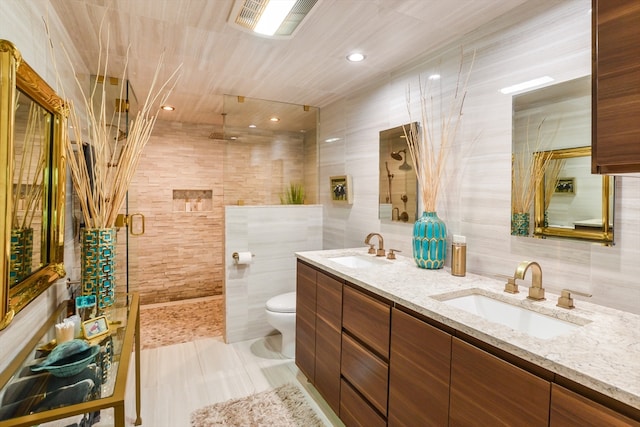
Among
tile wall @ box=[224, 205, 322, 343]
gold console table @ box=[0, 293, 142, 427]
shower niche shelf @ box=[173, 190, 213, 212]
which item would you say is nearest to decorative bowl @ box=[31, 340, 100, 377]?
gold console table @ box=[0, 293, 142, 427]

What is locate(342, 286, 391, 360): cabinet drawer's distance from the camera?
4.86 ft

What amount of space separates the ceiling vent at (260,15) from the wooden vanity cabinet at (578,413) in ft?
5.72

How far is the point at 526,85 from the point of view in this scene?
157 cm

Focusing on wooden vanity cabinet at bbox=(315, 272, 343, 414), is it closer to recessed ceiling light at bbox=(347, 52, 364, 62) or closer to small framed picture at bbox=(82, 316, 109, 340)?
small framed picture at bbox=(82, 316, 109, 340)

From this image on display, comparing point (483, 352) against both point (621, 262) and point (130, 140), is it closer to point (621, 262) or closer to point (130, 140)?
point (621, 262)

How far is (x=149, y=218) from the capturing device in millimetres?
3914

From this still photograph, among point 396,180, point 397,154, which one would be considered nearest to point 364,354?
point 396,180

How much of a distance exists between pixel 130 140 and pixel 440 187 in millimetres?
1767

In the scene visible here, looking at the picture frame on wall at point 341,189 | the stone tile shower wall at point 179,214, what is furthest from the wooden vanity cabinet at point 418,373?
the stone tile shower wall at point 179,214

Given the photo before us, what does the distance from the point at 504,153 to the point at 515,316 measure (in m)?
0.79

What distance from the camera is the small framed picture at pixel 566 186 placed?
141cm

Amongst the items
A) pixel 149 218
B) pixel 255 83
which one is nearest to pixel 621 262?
pixel 255 83

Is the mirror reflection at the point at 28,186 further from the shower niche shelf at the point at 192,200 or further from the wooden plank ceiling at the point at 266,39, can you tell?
the shower niche shelf at the point at 192,200

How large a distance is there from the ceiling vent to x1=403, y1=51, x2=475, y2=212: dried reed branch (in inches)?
35.4
